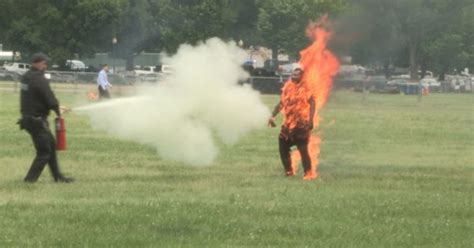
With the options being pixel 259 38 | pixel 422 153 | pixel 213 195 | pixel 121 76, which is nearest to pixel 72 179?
pixel 213 195

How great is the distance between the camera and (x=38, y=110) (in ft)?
41.1

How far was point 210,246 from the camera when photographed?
27.1 feet

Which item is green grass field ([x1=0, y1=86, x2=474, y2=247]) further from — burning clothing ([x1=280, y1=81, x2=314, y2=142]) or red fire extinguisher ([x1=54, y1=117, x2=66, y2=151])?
burning clothing ([x1=280, y1=81, x2=314, y2=142])

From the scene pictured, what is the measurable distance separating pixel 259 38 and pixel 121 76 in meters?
7.35

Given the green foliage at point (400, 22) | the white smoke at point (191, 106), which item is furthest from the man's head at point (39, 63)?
the green foliage at point (400, 22)

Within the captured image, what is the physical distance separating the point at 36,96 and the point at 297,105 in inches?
161

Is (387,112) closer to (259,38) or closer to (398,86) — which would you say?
(259,38)

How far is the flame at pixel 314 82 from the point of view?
13.7 metres

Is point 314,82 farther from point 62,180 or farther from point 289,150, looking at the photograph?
point 62,180

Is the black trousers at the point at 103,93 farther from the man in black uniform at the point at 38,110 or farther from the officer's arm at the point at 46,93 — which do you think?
the officer's arm at the point at 46,93

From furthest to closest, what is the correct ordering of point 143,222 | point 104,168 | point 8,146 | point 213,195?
point 8,146 → point 104,168 → point 213,195 → point 143,222

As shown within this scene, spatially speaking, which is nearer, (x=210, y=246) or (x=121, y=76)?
(x=210, y=246)

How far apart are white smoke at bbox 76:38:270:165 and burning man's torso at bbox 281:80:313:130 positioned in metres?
1.09

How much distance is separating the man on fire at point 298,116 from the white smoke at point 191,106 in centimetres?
108
